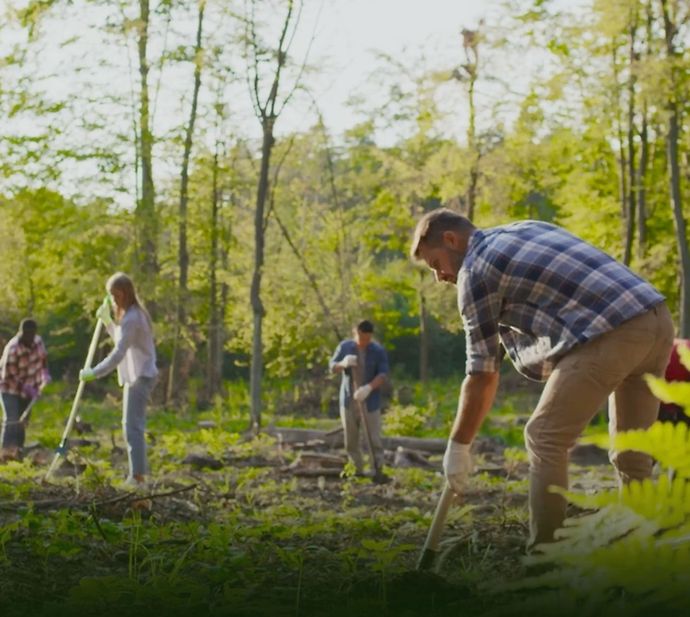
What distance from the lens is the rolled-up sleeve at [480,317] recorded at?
4.77m

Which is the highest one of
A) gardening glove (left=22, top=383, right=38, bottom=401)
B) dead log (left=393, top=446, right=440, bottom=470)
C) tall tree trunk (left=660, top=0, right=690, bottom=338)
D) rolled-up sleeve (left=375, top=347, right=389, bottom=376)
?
tall tree trunk (left=660, top=0, right=690, bottom=338)

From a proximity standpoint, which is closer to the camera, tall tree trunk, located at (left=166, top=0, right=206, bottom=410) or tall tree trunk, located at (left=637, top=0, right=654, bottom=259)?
tall tree trunk, located at (left=637, top=0, right=654, bottom=259)

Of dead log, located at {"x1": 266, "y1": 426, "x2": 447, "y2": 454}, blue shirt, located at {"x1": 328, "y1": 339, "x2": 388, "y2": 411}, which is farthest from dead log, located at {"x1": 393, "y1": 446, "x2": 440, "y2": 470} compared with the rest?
dead log, located at {"x1": 266, "y1": 426, "x2": 447, "y2": 454}

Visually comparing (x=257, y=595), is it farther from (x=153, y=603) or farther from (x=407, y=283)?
(x=407, y=283)

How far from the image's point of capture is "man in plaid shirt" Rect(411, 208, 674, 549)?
4.65 meters

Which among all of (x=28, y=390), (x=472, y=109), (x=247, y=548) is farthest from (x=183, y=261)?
(x=247, y=548)

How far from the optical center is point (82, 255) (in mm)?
26781

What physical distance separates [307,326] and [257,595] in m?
25.8

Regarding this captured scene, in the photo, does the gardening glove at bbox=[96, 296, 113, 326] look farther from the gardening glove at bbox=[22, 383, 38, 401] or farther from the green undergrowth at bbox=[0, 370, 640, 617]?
the gardening glove at bbox=[22, 383, 38, 401]

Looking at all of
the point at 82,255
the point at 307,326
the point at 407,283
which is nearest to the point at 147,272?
the point at 82,255

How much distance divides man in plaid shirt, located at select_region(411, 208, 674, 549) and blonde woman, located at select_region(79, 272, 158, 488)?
5417 mm

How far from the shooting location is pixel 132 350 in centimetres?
1004

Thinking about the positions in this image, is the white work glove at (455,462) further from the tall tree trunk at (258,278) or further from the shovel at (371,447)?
the tall tree trunk at (258,278)

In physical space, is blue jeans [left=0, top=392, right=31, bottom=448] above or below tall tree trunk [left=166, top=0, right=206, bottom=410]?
below
